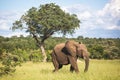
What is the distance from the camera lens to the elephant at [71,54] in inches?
552

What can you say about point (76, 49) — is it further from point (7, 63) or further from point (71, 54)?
point (7, 63)

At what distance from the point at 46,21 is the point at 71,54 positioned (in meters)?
22.0

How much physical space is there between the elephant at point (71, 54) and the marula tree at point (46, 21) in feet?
65.6

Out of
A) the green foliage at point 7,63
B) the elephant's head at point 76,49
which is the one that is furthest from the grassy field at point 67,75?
the elephant's head at point 76,49

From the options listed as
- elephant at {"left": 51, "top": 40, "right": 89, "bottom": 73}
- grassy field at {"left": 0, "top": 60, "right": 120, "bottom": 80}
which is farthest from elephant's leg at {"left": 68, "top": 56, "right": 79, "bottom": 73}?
grassy field at {"left": 0, "top": 60, "right": 120, "bottom": 80}

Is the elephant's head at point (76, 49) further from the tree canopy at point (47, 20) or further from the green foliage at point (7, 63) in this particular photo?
the tree canopy at point (47, 20)

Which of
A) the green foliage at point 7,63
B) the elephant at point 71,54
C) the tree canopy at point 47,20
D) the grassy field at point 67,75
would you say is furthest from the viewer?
the tree canopy at point 47,20

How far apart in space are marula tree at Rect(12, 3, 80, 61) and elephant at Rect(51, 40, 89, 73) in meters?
20.0

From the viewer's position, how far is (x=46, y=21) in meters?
36.2

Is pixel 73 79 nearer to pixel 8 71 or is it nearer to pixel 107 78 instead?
pixel 107 78

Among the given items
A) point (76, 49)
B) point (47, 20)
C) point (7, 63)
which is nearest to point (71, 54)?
point (76, 49)

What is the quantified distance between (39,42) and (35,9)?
15.7ft

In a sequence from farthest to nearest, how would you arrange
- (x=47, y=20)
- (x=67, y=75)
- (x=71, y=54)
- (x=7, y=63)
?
(x=47, y=20), (x=71, y=54), (x=7, y=63), (x=67, y=75)

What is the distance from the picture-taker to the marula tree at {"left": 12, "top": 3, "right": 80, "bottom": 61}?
120 ft
